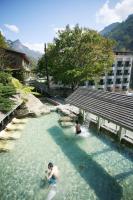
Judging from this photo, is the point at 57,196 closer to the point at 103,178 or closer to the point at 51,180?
the point at 51,180

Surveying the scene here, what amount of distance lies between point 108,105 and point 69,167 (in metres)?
7.05

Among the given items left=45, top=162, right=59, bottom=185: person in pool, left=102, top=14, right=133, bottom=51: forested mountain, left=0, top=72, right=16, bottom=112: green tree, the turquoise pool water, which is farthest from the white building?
left=102, top=14, right=133, bottom=51: forested mountain

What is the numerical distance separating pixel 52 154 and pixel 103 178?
5.35 metres

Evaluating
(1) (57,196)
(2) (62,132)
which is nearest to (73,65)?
(2) (62,132)

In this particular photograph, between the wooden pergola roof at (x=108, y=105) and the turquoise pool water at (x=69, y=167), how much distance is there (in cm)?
333

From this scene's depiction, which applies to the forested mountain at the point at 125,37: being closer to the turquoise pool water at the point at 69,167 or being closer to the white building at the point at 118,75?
the white building at the point at 118,75

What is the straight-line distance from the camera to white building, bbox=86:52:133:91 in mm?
67750

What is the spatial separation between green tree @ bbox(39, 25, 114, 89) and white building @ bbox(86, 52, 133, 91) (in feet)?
90.3

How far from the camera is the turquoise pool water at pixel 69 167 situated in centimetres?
1273

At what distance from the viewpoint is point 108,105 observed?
18719 mm

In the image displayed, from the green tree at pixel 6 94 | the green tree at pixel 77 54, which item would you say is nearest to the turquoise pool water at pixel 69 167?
the green tree at pixel 6 94

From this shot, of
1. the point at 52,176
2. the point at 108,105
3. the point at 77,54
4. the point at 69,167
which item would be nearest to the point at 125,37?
the point at 77,54

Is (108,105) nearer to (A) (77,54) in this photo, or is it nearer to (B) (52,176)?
(B) (52,176)

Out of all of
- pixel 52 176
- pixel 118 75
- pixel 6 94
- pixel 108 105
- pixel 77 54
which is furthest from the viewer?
pixel 118 75
